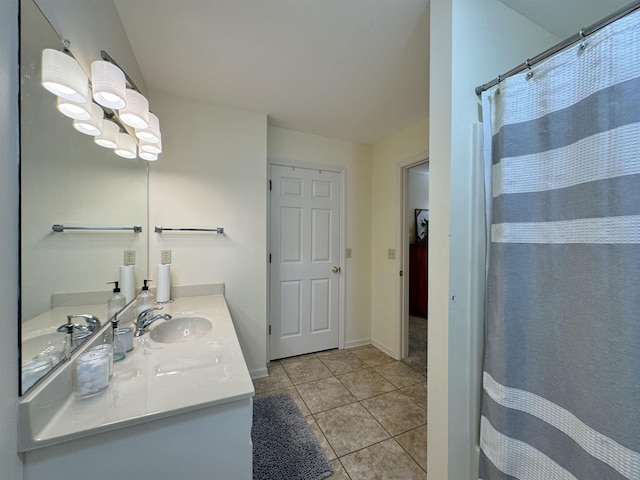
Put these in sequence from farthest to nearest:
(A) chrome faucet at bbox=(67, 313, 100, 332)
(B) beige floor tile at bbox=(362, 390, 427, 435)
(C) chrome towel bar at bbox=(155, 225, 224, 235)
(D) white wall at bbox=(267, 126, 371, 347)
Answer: (D) white wall at bbox=(267, 126, 371, 347) < (C) chrome towel bar at bbox=(155, 225, 224, 235) < (B) beige floor tile at bbox=(362, 390, 427, 435) < (A) chrome faucet at bbox=(67, 313, 100, 332)

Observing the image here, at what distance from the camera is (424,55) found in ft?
4.81

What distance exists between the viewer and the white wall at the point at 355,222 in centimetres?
268

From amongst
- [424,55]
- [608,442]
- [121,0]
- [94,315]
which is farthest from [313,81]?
[608,442]

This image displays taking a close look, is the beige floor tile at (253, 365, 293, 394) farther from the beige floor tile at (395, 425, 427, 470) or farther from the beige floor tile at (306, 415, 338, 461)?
the beige floor tile at (395, 425, 427, 470)

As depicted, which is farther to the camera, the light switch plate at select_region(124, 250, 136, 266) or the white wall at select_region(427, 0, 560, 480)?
the light switch plate at select_region(124, 250, 136, 266)

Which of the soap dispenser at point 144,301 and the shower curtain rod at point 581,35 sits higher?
the shower curtain rod at point 581,35

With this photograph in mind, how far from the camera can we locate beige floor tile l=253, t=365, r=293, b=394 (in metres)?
2.01

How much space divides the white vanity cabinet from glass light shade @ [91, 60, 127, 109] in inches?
40.5

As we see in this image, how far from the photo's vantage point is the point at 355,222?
2.81m

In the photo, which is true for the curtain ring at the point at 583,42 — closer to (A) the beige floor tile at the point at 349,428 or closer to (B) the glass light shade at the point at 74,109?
(B) the glass light shade at the point at 74,109

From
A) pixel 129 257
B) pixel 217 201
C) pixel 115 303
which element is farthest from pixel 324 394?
pixel 217 201

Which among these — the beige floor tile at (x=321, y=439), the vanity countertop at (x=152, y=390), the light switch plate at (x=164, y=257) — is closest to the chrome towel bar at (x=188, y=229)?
the light switch plate at (x=164, y=257)

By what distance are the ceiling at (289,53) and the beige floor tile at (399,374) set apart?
2.44 metres

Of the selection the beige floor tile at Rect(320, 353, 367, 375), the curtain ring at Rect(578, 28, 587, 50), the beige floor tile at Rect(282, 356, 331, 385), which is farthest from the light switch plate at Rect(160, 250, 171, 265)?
the curtain ring at Rect(578, 28, 587, 50)
